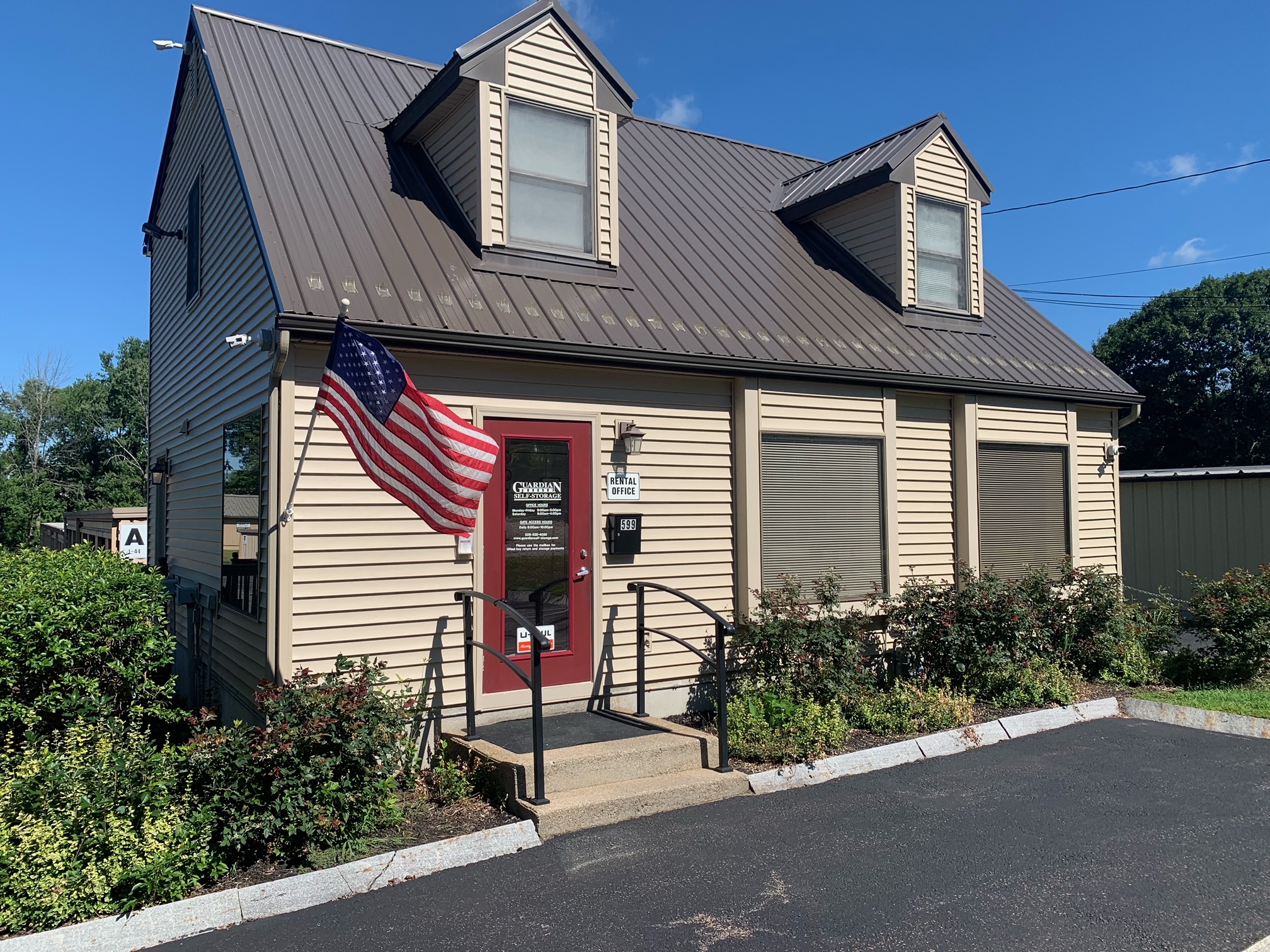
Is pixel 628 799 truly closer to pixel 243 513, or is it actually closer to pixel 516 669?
pixel 516 669

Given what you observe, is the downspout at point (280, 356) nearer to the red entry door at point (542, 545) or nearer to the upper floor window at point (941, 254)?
the red entry door at point (542, 545)

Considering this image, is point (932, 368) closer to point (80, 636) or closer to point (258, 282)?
point (258, 282)

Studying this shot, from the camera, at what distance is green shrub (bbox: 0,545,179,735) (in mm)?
6609

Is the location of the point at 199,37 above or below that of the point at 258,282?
above

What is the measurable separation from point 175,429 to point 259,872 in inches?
279

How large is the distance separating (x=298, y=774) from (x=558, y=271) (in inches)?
189

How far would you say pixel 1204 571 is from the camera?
1440 cm

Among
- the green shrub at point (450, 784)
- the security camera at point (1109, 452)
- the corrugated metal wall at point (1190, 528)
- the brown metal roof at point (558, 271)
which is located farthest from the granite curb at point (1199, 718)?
the corrugated metal wall at point (1190, 528)

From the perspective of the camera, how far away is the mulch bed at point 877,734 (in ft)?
21.8

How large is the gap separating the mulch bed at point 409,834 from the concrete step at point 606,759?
244 mm

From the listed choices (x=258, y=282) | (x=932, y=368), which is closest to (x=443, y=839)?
(x=258, y=282)

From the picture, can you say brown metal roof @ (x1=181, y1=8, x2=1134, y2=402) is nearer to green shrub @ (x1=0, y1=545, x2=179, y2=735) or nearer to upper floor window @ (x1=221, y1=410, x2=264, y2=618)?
upper floor window @ (x1=221, y1=410, x2=264, y2=618)

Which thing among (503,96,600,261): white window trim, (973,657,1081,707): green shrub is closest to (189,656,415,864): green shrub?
(503,96,600,261): white window trim

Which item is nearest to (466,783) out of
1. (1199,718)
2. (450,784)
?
(450,784)
